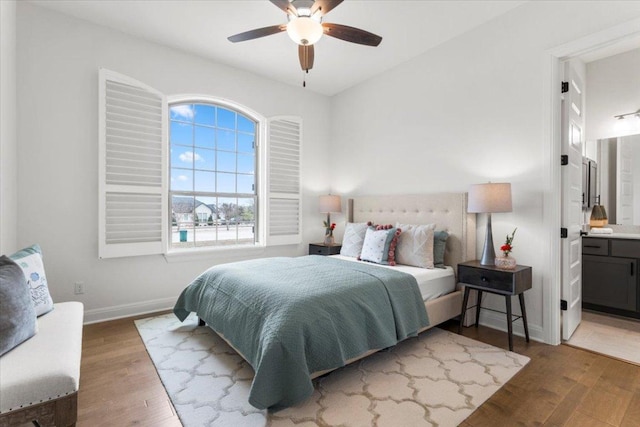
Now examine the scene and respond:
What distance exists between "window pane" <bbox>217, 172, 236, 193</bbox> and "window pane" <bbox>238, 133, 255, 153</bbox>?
1.34 feet

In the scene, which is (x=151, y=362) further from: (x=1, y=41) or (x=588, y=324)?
(x=588, y=324)

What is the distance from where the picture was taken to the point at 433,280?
2.84 m

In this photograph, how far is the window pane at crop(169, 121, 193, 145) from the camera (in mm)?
3711

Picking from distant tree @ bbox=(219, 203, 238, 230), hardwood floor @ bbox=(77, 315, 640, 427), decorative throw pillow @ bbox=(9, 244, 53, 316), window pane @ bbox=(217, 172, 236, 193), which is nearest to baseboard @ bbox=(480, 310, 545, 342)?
hardwood floor @ bbox=(77, 315, 640, 427)

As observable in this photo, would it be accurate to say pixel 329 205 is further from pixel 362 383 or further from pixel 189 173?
pixel 362 383

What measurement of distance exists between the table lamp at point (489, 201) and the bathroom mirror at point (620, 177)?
2013 millimetres

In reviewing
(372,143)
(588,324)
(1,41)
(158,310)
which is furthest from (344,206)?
(1,41)

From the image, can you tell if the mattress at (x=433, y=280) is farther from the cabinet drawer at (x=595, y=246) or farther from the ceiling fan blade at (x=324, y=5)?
the ceiling fan blade at (x=324, y=5)

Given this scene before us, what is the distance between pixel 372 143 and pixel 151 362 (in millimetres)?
3507

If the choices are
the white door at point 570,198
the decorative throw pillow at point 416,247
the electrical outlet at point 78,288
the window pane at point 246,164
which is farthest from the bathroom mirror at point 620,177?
the electrical outlet at point 78,288

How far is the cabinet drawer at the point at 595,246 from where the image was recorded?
3.35m

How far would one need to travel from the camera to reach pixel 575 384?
6.69 ft

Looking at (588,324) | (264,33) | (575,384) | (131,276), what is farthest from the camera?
(131,276)

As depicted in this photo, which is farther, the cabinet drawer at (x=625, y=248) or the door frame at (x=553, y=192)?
the cabinet drawer at (x=625, y=248)
